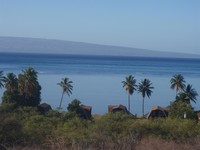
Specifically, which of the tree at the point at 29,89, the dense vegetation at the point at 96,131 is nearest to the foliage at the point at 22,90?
the tree at the point at 29,89

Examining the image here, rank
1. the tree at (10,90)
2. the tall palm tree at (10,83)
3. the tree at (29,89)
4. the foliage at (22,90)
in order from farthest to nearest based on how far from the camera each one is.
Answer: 1. the tall palm tree at (10,83)
2. the tree at (29,89)
3. the foliage at (22,90)
4. the tree at (10,90)

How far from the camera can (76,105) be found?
56562mm

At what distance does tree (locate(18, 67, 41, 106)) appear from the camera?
59656 millimetres

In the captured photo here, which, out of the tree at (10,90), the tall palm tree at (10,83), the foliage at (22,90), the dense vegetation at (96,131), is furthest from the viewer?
the tall palm tree at (10,83)

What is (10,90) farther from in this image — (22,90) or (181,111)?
(181,111)

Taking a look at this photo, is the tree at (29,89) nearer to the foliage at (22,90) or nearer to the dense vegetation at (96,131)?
the foliage at (22,90)

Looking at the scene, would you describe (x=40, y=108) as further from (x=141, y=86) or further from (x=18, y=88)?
(x=141, y=86)

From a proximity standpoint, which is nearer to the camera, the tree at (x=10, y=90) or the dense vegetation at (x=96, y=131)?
the dense vegetation at (x=96, y=131)

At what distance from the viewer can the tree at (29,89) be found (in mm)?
59656

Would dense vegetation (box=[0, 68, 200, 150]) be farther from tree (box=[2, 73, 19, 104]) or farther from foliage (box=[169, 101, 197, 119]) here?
tree (box=[2, 73, 19, 104])

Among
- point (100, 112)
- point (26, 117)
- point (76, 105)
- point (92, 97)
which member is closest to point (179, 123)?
point (26, 117)

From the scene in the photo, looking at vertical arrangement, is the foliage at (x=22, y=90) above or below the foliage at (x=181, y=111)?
above

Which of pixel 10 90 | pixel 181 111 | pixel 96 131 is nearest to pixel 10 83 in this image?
pixel 10 90

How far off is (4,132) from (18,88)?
36963mm
